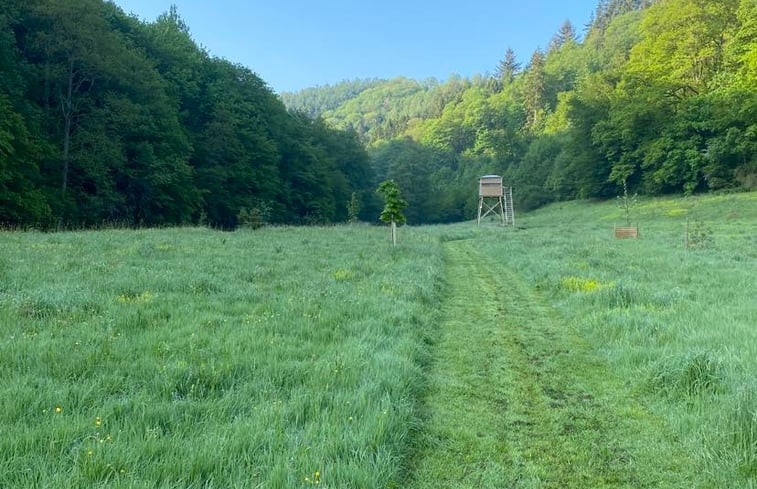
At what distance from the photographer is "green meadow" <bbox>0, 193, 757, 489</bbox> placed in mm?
3541

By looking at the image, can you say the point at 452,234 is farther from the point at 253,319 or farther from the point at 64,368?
the point at 64,368

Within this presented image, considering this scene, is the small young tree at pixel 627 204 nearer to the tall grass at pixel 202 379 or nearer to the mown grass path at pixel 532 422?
the mown grass path at pixel 532 422

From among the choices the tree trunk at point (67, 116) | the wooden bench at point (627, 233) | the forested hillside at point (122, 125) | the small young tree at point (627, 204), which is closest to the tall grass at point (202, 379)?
the wooden bench at point (627, 233)

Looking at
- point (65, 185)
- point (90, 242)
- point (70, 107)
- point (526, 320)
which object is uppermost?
point (70, 107)

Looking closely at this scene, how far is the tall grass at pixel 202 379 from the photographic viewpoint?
11.0 feet

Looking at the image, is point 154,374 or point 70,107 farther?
point 70,107

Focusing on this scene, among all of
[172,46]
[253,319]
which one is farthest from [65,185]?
[253,319]

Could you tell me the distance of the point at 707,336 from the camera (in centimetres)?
643

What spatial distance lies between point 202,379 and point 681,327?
280 inches

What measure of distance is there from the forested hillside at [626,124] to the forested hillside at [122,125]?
132ft

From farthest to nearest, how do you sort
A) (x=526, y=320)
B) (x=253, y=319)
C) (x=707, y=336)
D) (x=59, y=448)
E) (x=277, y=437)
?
(x=526, y=320) < (x=253, y=319) < (x=707, y=336) < (x=277, y=437) < (x=59, y=448)

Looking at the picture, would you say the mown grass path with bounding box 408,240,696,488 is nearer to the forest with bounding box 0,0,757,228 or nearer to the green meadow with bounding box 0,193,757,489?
the green meadow with bounding box 0,193,757,489

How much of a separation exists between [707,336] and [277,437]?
6215 mm

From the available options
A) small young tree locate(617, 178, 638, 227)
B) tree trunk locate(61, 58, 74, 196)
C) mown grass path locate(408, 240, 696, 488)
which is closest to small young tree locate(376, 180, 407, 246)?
small young tree locate(617, 178, 638, 227)
